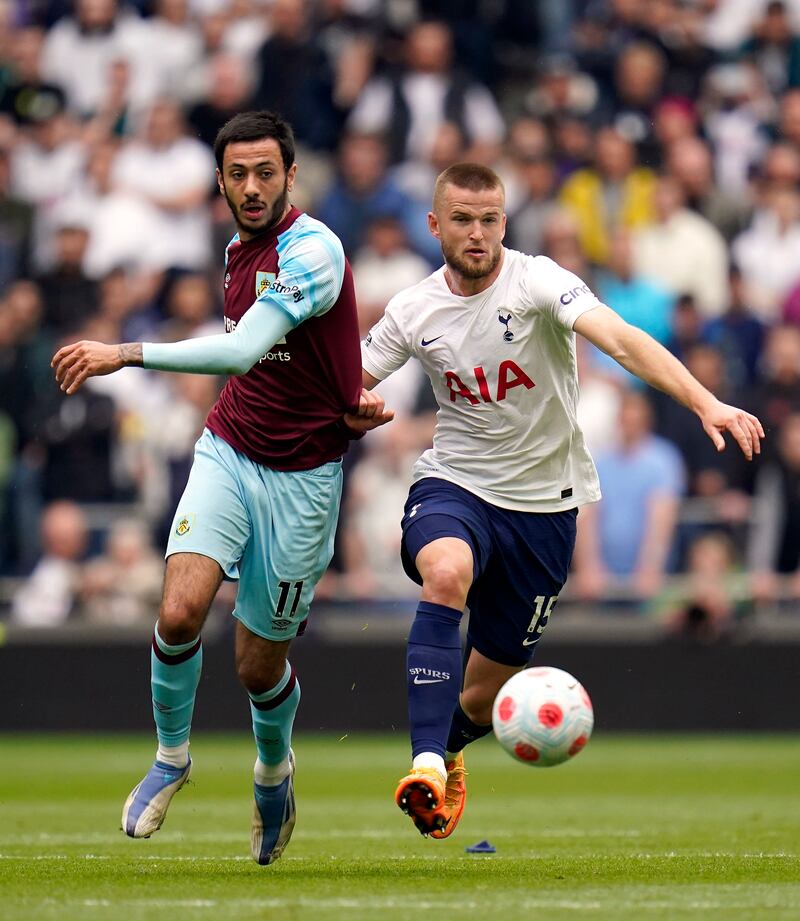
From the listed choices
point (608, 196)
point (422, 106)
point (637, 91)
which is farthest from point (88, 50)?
point (608, 196)

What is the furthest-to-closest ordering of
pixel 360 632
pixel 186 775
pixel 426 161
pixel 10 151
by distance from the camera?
pixel 10 151 → pixel 426 161 → pixel 360 632 → pixel 186 775

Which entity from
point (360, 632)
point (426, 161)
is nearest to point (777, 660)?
point (360, 632)

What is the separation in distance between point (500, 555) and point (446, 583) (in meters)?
0.69

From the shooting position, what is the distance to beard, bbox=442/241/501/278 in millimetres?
8266

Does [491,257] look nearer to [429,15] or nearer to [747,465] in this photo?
[747,465]

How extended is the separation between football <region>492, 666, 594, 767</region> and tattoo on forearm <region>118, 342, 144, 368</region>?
2.10 meters

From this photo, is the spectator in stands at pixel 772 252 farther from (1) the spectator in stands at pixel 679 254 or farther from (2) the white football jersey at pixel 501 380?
(2) the white football jersey at pixel 501 380

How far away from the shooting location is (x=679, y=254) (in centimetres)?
1698

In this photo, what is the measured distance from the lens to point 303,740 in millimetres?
16422

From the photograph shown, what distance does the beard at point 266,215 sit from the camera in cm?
809

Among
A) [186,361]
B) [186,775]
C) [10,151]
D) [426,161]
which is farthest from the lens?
[10,151]

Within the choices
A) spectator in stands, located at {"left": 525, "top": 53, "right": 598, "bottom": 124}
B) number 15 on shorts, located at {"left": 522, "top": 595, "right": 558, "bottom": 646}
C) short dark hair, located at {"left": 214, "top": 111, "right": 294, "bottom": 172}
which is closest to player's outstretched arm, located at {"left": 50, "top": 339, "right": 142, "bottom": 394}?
short dark hair, located at {"left": 214, "top": 111, "right": 294, "bottom": 172}

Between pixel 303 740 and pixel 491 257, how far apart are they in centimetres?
890

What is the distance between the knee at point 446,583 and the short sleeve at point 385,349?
114cm
